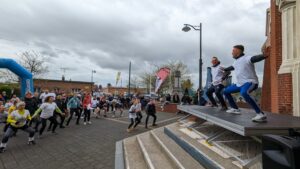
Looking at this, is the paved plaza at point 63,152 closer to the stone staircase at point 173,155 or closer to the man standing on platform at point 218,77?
the stone staircase at point 173,155

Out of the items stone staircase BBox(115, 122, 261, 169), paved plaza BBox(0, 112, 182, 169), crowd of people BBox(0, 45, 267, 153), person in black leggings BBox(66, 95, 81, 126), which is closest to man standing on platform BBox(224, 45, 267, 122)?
crowd of people BBox(0, 45, 267, 153)

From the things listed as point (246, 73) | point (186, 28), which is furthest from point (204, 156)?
point (186, 28)

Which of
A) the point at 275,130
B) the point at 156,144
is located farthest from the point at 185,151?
the point at 275,130

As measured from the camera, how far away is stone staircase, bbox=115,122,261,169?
4188 millimetres

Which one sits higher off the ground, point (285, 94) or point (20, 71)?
point (20, 71)

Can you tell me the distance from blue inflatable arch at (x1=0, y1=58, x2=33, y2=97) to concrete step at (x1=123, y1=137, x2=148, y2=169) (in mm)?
11345

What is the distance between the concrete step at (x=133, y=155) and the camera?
566 centimetres

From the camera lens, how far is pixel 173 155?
5246mm

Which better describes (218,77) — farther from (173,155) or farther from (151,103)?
(151,103)

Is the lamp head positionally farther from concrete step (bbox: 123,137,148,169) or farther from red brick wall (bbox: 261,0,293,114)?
concrete step (bbox: 123,137,148,169)

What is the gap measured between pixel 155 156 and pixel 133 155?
41.6 inches

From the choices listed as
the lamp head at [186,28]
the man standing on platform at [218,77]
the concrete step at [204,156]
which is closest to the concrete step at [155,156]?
the concrete step at [204,156]

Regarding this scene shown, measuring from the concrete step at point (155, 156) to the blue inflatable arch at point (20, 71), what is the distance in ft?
40.3

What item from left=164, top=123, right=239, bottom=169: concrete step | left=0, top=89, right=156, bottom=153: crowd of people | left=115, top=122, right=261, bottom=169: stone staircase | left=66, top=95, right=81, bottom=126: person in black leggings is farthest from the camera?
left=66, top=95, right=81, bottom=126: person in black leggings
